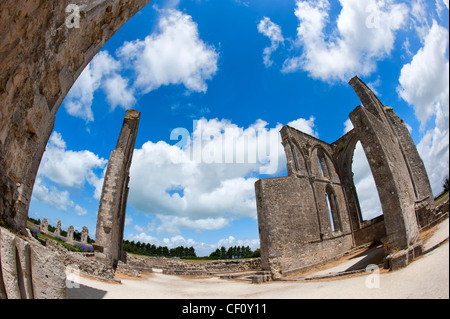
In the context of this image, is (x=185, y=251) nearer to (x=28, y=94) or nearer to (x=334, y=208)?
(x=334, y=208)

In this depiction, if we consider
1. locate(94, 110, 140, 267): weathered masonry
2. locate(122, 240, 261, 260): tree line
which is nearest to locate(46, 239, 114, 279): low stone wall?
locate(94, 110, 140, 267): weathered masonry

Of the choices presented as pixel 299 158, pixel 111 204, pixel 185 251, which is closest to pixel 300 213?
pixel 299 158

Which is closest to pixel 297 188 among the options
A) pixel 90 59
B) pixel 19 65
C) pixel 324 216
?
pixel 324 216

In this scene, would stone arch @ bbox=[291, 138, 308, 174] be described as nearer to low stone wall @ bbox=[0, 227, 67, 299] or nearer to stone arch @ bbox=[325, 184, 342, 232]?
stone arch @ bbox=[325, 184, 342, 232]

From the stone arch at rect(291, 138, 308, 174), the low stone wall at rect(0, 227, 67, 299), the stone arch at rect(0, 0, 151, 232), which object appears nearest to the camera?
the low stone wall at rect(0, 227, 67, 299)

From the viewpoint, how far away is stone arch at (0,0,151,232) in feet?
7.09

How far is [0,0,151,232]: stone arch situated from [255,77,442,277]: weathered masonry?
26.8 feet

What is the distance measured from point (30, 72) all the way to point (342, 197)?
2010 cm

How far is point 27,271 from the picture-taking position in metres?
2.17

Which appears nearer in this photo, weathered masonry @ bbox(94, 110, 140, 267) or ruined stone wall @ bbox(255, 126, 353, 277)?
weathered masonry @ bbox(94, 110, 140, 267)

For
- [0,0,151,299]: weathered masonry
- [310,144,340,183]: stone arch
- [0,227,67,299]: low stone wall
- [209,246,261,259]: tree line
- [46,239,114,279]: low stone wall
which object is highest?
[310,144,340,183]: stone arch
